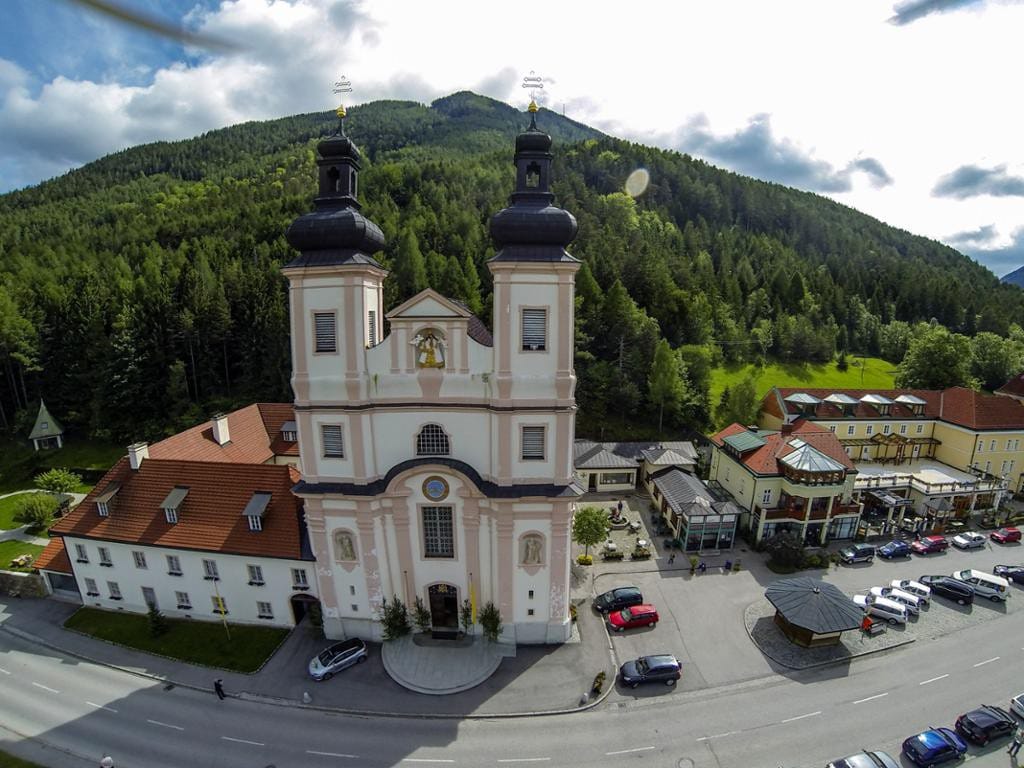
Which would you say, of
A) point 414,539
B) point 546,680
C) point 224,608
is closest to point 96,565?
point 224,608

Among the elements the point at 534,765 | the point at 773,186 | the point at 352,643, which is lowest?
the point at 534,765

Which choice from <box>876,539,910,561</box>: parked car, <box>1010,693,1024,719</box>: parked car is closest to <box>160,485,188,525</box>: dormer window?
<box>1010,693,1024,719</box>: parked car

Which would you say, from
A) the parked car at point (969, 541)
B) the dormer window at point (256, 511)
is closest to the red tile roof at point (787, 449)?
the parked car at point (969, 541)

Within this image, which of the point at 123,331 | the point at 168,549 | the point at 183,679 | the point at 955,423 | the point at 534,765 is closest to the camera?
the point at 534,765

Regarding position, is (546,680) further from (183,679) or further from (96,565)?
(96,565)

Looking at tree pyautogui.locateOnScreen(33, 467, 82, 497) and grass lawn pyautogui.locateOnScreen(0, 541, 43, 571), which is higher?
tree pyautogui.locateOnScreen(33, 467, 82, 497)

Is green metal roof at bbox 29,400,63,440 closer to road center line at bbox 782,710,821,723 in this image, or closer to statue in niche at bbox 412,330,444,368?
statue in niche at bbox 412,330,444,368
